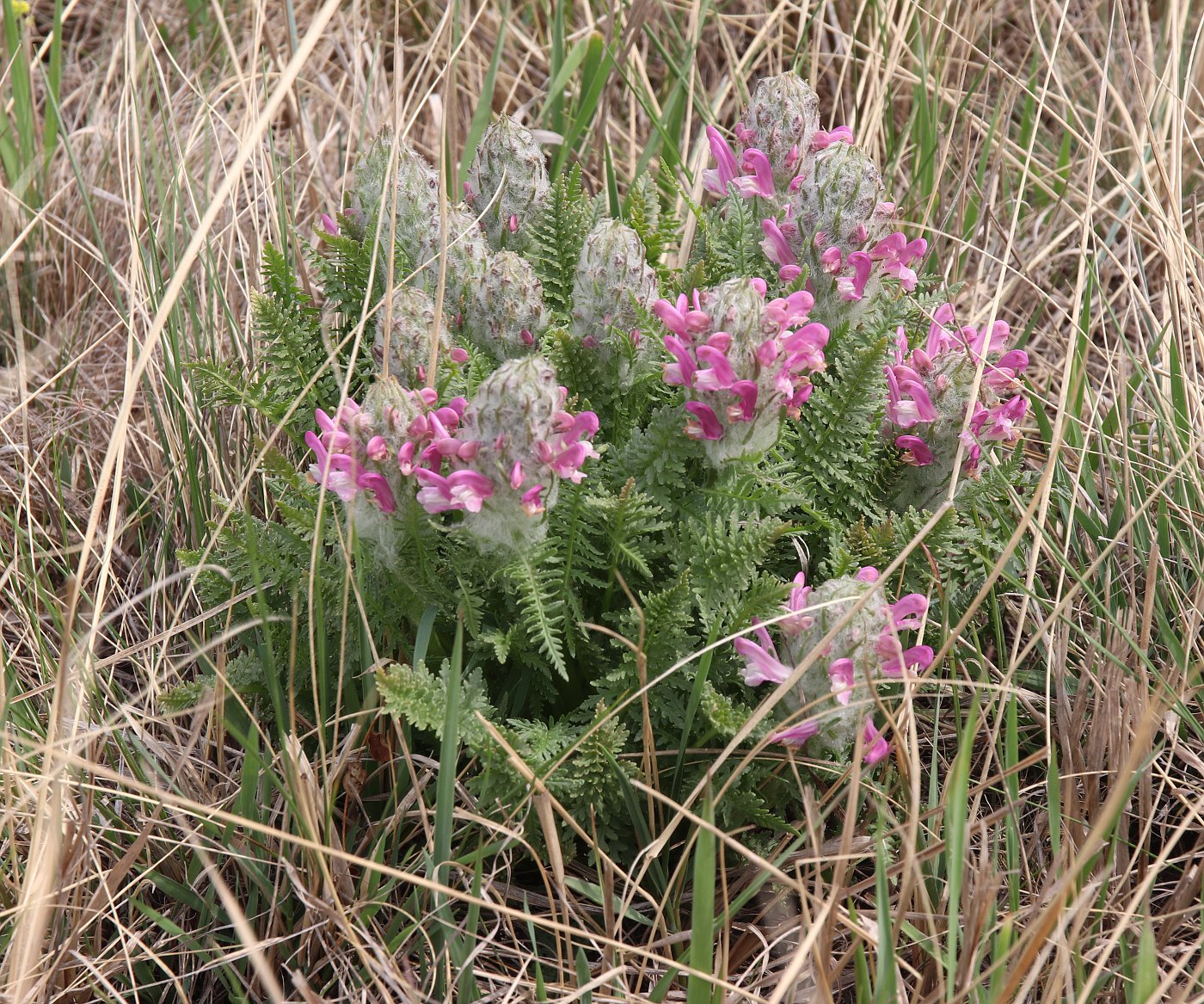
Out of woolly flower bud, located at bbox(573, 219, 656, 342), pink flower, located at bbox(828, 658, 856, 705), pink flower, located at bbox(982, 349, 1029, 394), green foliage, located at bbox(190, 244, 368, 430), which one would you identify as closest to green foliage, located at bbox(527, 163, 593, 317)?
woolly flower bud, located at bbox(573, 219, 656, 342)

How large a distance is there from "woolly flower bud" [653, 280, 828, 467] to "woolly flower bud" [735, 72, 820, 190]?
0.53m

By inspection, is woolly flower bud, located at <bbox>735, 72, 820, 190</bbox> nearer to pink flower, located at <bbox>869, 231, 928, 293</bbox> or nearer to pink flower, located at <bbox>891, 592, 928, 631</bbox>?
pink flower, located at <bbox>869, 231, 928, 293</bbox>

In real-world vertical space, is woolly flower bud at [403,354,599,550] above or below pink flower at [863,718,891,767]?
above

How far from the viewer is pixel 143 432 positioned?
291cm

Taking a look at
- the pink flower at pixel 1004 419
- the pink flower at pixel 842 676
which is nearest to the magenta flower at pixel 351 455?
the pink flower at pixel 842 676

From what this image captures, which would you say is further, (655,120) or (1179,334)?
(655,120)

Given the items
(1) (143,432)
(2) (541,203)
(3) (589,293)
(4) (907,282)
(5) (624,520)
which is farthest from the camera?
(1) (143,432)

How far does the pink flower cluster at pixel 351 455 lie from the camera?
1830 mm

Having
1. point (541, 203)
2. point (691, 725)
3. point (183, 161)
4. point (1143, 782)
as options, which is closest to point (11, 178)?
point (183, 161)

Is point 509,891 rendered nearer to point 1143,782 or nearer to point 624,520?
point 624,520

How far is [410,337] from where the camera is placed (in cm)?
208

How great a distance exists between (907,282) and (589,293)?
25.3 inches

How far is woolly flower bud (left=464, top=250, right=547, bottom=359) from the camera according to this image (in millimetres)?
2168

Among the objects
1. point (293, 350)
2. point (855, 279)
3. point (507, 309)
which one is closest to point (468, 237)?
point (507, 309)
